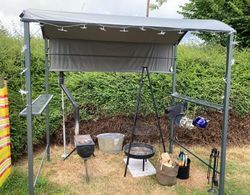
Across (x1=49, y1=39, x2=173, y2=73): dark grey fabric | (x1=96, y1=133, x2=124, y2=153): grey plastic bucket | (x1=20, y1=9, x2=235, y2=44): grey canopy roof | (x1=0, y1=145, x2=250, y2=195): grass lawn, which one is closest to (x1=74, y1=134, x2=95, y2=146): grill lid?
(x1=0, y1=145, x2=250, y2=195): grass lawn

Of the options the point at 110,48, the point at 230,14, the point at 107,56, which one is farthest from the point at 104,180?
the point at 230,14

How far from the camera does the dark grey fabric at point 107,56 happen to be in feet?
11.4

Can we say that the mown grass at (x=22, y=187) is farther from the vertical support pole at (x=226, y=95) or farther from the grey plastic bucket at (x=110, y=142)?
the vertical support pole at (x=226, y=95)

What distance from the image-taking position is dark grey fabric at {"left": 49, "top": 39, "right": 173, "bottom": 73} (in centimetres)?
347

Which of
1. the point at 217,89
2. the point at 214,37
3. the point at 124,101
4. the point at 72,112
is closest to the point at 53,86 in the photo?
the point at 72,112

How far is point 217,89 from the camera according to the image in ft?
15.3

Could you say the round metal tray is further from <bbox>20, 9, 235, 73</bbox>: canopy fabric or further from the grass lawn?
<bbox>20, 9, 235, 73</bbox>: canopy fabric

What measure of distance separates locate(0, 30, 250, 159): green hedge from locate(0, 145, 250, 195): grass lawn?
1.91ft

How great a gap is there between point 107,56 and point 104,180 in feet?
5.75

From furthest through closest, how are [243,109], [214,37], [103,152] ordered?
[214,37] < [243,109] < [103,152]

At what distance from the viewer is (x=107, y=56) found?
12.0ft

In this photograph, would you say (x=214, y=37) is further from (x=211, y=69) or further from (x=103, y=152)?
(x=103, y=152)

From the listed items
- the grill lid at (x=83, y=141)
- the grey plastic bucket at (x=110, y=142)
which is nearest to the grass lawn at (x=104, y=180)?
the grey plastic bucket at (x=110, y=142)

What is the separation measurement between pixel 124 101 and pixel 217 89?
71.3 inches
